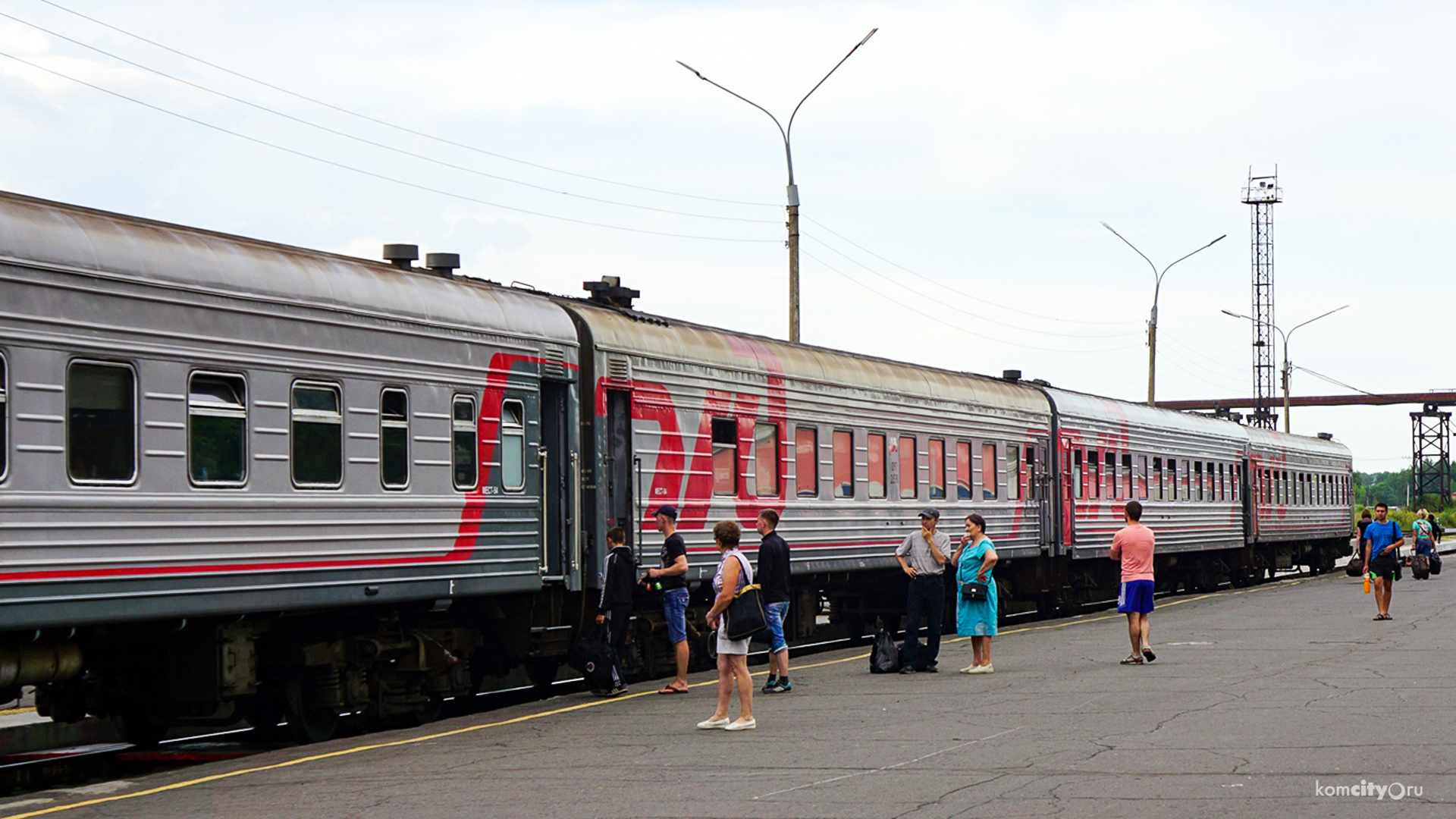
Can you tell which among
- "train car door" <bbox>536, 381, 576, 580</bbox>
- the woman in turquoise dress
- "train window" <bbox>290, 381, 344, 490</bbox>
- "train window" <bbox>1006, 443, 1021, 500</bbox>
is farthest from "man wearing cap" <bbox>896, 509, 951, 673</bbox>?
"train window" <bbox>1006, 443, 1021, 500</bbox>

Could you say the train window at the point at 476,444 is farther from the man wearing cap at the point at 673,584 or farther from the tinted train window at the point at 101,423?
the tinted train window at the point at 101,423

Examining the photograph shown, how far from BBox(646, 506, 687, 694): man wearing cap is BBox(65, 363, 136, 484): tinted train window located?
516cm

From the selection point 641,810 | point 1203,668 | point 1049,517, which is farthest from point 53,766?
point 1049,517

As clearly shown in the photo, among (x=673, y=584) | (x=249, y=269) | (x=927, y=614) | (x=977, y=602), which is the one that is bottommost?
(x=927, y=614)

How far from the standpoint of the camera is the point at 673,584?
1533cm

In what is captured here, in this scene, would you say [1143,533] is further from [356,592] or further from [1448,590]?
[1448,590]

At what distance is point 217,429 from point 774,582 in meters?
5.05

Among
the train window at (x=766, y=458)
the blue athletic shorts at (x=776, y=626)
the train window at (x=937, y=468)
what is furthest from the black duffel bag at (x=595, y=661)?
the train window at (x=937, y=468)

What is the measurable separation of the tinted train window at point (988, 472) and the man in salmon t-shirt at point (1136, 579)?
6.89m

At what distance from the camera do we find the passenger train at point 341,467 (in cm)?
1030

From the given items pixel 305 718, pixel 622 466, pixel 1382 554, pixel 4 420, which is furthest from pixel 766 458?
pixel 4 420

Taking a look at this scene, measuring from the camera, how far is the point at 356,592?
12508 millimetres

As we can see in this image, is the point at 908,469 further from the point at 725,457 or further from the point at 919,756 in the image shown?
the point at 919,756

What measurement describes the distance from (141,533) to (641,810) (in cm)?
393
